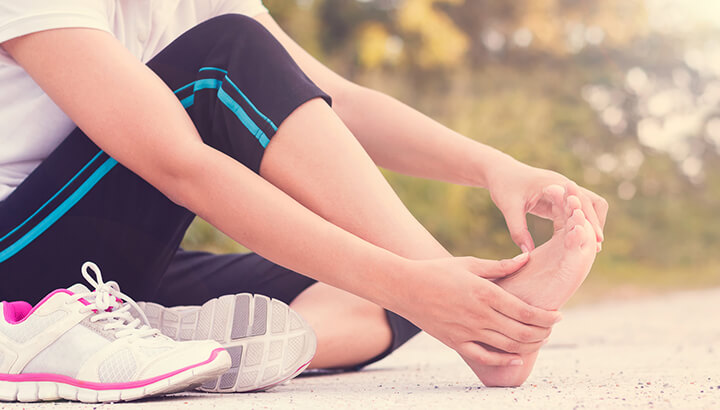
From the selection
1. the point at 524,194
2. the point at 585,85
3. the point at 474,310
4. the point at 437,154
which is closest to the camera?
the point at 474,310

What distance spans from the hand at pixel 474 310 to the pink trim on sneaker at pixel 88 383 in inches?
10.1

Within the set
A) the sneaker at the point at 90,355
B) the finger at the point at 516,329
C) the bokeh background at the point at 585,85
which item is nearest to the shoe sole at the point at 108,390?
the sneaker at the point at 90,355

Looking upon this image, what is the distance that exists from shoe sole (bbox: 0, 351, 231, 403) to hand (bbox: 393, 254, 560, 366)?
0.24 metres

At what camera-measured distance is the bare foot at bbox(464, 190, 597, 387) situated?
882 mm


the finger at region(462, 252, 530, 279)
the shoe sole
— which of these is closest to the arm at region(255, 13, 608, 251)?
the finger at region(462, 252, 530, 279)

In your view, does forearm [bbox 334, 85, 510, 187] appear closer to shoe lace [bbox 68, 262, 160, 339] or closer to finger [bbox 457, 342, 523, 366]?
finger [bbox 457, 342, 523, 366]

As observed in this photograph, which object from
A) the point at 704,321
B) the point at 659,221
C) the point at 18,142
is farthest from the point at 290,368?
the point at 659,221

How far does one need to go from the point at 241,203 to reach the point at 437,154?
0.43 meters

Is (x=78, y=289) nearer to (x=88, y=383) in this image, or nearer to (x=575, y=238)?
(x=88, y=383)

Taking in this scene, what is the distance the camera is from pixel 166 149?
0.88 meters

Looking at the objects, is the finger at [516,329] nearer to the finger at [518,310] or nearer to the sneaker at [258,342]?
the finger at [518,310]

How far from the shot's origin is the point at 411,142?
1224mm

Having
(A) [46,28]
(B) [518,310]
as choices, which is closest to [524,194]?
(B) [518,310]

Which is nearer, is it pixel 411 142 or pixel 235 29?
pixel 235 29
